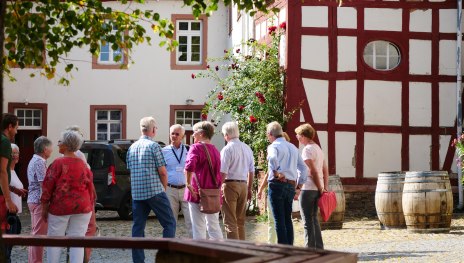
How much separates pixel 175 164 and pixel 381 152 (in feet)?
27.6

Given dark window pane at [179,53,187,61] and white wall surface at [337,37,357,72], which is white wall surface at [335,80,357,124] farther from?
dark window pane at [179,53,187,61]

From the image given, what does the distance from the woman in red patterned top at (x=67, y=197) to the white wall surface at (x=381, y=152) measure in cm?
1089

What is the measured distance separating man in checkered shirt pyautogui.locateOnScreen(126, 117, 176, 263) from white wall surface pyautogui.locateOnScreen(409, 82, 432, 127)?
9.79 meters

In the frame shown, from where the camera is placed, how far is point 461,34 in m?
19.6

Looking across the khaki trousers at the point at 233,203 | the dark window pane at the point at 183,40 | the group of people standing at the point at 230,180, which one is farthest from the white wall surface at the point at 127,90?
the khaki trousers at the point at 233,203

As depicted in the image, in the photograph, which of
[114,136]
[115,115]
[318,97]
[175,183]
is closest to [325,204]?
[175,183]

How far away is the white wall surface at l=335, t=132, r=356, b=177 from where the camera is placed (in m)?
19.4

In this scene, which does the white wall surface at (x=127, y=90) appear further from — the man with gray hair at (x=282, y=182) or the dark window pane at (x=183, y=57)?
Answer: the man with gray hair at (x=282, y=182)

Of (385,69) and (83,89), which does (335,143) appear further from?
(83,89)

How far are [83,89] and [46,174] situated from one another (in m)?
21.5

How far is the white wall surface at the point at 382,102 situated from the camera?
19.5m

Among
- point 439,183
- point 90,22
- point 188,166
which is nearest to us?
point 90,22

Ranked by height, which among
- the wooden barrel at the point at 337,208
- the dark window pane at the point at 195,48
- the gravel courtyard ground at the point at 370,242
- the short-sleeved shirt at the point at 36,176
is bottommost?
the gravel courtyard ground at the point at 370,242

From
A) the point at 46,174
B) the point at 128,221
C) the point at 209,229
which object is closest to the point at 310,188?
the point at 209,229
